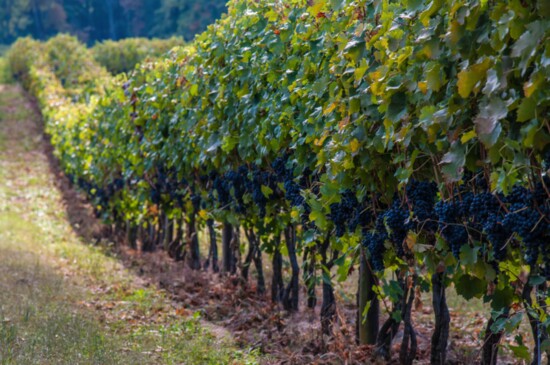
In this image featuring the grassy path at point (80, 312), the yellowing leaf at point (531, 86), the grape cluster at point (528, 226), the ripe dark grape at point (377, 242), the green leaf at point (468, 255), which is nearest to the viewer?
the yellowing leaf at point (531, 86)

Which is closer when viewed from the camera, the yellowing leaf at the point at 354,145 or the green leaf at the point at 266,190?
the yellowing leaf at the point at 354,145

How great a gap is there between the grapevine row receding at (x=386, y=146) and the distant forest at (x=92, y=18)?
53735mm

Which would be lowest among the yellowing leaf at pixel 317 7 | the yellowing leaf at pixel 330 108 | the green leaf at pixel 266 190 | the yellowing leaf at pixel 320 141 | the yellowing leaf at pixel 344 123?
the green leaf at pixel 266 190

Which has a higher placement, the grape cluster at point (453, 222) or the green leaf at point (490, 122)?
the green leaf at point (490, 122)

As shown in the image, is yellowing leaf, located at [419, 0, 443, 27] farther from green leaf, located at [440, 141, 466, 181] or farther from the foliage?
the foliage

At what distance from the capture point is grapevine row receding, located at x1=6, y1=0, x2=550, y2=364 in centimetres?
332

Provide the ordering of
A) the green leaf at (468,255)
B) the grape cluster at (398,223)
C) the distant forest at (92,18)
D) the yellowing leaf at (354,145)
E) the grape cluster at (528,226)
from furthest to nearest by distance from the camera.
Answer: the distant forest at (92,18)
the yellowing leaf at (354,145)
the grape cluster at (398,223)
the green leaf at (468,255)
the grape cluster at (528,226)

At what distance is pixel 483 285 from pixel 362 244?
978 millimetres

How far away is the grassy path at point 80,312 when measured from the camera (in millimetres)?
5617

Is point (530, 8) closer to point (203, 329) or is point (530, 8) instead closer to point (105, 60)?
point (203, 329)

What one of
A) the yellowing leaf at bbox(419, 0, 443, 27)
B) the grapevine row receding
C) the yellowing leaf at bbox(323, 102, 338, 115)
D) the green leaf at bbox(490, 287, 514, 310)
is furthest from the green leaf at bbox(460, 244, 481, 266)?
the yellowing leaf at bbox(323, 102, 338, 115)

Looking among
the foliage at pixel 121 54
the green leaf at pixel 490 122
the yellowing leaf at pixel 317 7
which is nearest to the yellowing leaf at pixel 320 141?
the yellowing leaf at pixel 317 7

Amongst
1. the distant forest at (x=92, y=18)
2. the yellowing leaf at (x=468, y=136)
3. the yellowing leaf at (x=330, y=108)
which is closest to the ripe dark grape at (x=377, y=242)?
the yellowing leaf at (x=330, y=108)

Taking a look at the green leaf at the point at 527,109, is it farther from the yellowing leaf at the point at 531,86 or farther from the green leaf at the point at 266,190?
the green leaf at the point at 266,190
